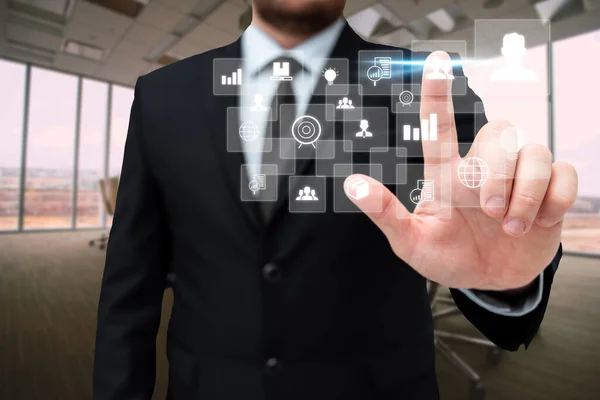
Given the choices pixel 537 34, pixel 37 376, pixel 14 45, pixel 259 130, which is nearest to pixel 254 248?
pixel 259 130

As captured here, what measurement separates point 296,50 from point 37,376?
2.18 m

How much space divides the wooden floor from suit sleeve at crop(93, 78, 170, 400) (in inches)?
51.0

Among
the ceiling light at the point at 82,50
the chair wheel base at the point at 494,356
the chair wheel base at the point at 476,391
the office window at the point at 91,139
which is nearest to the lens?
the chair wheel base at the point at 476,391

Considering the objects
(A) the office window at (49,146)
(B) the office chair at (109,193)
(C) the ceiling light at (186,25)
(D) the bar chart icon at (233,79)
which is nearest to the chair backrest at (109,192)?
(B) the office chair at (109,193)

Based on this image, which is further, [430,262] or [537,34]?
[537,34]

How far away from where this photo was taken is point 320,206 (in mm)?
469

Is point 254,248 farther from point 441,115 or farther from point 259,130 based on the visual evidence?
point 441,115

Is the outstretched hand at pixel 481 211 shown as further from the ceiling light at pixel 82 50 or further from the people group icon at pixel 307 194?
the ceiling light at pixel 82 50

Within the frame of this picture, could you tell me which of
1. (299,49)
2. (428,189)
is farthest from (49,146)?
(428,189)

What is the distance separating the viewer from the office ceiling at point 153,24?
3057 millimetres

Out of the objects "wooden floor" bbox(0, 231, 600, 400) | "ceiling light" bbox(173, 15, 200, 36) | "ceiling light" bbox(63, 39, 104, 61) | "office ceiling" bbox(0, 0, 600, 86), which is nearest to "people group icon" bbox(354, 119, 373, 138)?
"wooden floor" bbox(0, 231, 600, 400)

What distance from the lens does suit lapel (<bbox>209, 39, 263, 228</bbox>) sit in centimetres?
47

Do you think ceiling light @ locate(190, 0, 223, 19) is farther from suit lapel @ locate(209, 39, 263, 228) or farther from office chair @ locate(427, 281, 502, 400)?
suit lapel @ locate(209, 39, 263, 228)

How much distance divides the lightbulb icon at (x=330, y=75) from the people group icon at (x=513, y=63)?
0.75 ft
